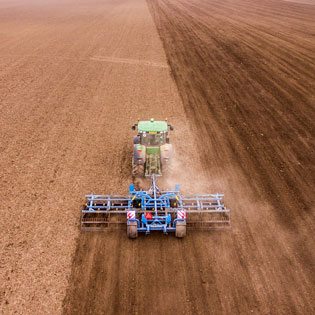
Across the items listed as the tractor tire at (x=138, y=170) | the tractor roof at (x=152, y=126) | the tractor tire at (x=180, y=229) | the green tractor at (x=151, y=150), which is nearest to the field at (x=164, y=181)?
the tractor tire at (x=180, y=229)

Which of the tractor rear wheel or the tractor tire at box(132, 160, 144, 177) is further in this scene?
the tractor rear wheel

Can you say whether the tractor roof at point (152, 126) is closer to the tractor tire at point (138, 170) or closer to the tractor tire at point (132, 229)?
the tractor tire at point (138, 170)

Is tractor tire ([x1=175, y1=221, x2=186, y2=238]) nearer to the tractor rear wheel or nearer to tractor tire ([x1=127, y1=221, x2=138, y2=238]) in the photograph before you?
tractor tire ([x1=127, y1=221, x2=138, y2=238])

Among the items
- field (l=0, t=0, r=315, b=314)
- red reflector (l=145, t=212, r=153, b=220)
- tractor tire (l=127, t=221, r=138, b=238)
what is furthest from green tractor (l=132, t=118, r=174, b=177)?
tractor tire (l=127, t=221, r=138, b=238)

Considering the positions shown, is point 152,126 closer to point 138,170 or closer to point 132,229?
point 138,170

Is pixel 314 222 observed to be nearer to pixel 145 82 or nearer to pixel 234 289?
pixel 234 289

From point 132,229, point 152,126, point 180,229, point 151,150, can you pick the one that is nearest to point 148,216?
point 132,229

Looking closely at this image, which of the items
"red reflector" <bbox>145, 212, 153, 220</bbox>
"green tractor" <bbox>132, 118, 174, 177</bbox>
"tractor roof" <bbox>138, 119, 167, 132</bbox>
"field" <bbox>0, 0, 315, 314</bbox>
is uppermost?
"tractor roof" <bbox>138, 119, 167, 132</bbox>
